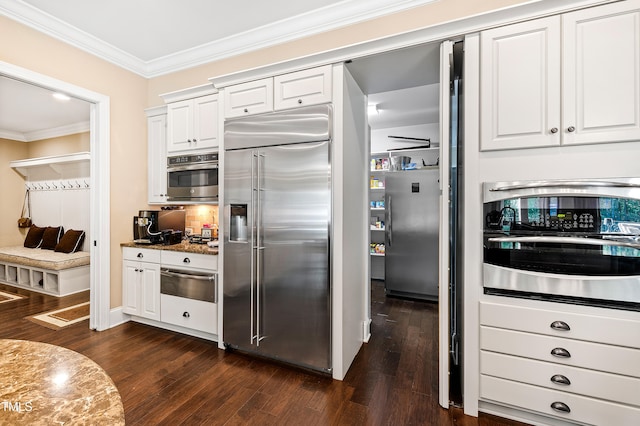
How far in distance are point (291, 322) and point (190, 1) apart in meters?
Result: 2.78

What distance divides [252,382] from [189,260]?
1284 mm

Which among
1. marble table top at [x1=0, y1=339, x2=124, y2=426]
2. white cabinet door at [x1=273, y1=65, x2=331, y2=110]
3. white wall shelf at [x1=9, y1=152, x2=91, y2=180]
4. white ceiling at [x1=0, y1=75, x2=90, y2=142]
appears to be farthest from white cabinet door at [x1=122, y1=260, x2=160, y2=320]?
white wall shelf at [x1=9, y1=152, x2=91, y2=180]

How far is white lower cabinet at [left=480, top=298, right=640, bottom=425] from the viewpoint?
152 centimetres

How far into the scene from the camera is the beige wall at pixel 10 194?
554 centimetres

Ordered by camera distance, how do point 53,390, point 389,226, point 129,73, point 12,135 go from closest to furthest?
point 53,390 < point 129,73 < point 389,226 < point 12,135

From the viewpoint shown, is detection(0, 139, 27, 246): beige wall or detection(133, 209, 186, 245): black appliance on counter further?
detection(0, 139, 27, 246): beige wall

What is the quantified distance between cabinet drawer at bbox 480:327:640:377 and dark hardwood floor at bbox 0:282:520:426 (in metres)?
0.49

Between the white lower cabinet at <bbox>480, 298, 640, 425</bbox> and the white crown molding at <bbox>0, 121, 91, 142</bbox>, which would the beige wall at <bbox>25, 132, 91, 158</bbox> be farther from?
the white lower cabinet at <bbox>480, 298, 640, 425</bbox>

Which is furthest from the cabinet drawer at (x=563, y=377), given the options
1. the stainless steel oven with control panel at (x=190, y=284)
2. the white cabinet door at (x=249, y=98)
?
the white cabinet door at (x=249, y=98)

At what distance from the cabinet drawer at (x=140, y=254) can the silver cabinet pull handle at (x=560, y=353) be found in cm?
331

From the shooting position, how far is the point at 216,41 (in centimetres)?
302

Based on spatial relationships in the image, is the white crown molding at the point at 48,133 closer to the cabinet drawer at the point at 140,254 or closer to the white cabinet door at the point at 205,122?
the cabinet drawer at the point at 140,254

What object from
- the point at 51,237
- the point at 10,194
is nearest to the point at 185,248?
the point at 51,237

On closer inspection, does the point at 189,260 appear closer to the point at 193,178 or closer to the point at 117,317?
the point at 193,178
